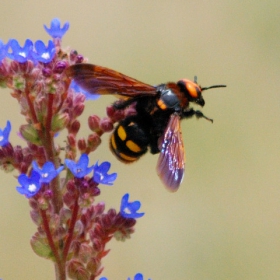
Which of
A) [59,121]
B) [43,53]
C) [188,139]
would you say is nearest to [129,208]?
[59,121]

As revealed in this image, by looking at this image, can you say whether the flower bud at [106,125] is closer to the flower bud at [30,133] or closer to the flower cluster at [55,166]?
the flower cluster at [55,166]

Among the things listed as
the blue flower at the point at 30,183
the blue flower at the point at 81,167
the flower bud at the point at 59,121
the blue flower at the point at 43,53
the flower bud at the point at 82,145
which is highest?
the blue flower at the point at 43,53

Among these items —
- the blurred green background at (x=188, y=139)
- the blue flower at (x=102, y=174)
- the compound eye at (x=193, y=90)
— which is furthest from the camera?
the blurred green background at (x=188, y=139)

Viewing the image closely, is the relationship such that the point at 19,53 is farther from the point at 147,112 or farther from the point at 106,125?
the point at 147,112

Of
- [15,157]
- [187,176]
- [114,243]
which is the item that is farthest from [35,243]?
[187,176]

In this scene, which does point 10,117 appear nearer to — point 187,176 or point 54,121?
point 187,176

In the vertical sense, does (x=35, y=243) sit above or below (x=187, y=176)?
below

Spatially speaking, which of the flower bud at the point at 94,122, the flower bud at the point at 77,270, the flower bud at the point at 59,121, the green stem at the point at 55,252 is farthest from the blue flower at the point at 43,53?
the flower bud at the point at 77,270

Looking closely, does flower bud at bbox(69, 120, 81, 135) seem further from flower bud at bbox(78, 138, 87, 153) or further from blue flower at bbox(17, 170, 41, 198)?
blue flower at bbox(17, 170, 41, 198)
